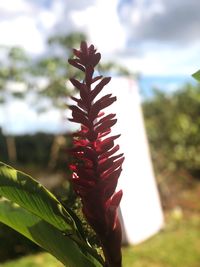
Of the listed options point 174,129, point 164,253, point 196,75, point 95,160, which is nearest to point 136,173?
point 164,253

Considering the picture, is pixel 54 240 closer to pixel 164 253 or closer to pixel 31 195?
pixel 31 195

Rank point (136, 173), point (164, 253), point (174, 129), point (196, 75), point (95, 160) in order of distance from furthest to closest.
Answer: point (174, 129) < point (136, 173) < point (164, 253) < point (196, 75) < point (95, 160)

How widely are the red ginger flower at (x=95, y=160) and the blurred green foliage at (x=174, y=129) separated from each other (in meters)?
7.93

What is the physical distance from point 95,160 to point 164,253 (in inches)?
201

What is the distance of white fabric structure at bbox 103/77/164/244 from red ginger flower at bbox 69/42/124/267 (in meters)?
5.14

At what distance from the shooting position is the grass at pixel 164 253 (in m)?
5.16

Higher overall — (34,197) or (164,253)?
(34,197)

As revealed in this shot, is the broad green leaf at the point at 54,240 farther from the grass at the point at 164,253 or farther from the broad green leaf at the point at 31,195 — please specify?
the grass at the point at 164,253

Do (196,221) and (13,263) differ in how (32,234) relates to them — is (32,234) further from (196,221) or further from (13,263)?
(196,221)

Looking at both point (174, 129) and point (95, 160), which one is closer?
point (95, 160)

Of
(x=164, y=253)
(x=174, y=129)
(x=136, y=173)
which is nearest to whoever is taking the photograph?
(x=164, y=253)

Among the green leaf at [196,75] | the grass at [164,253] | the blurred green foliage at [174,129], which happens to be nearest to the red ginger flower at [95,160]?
the green leaf at [196,75]

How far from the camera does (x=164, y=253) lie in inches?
216

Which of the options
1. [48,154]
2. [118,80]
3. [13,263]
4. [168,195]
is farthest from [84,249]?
[48,154]
